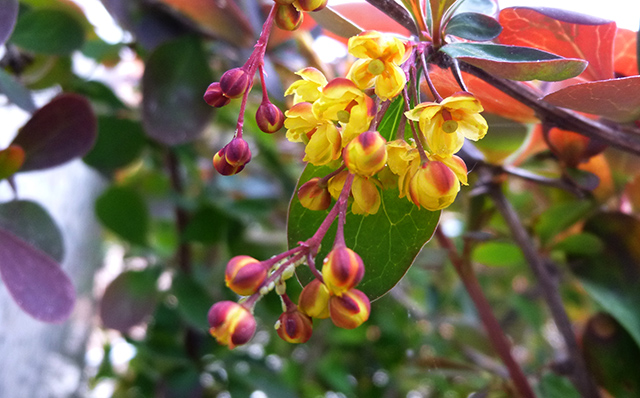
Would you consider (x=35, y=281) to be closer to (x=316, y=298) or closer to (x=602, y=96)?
(x=316, y=298)

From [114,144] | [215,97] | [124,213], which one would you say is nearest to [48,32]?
[114,144]

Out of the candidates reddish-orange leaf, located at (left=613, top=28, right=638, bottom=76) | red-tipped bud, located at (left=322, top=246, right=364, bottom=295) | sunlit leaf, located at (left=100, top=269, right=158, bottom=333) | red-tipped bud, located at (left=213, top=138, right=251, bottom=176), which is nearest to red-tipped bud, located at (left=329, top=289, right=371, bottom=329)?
red-tipped bud, located at (left=322, top=246, right=364, bottom=295)

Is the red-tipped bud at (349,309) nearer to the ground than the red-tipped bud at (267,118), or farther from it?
nearer to the ground

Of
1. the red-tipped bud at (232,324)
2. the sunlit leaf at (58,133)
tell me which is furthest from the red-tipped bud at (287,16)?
the sunlit leaf at (58,133)

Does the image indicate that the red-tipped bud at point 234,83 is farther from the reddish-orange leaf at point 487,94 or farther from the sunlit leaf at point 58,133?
the sunlit leaf at point 58,133

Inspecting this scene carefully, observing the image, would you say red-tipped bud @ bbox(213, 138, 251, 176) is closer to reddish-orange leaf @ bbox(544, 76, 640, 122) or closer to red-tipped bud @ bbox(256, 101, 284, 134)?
red-tipped bud @ bbox(256, 101, 284, 134)

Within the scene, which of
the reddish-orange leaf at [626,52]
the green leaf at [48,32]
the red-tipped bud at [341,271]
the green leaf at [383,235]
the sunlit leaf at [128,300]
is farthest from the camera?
the sunlit leaf at [128,300]
